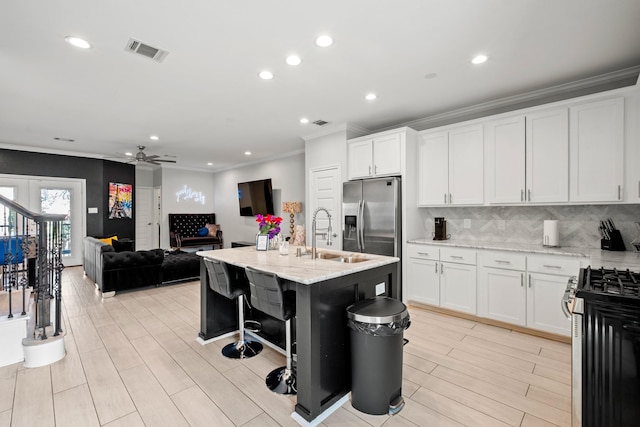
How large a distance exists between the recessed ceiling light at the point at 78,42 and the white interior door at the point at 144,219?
24.2 ft

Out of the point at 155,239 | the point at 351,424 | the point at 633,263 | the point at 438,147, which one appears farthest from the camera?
the point at 155,239

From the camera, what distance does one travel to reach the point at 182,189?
9.18 meters

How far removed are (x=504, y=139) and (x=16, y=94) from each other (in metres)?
5.95

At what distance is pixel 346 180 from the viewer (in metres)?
4.75

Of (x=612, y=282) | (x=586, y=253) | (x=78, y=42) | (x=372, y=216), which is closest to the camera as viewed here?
(x=612, y=282)

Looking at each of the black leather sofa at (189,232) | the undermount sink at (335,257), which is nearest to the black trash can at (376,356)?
the undermount sink at (335,257)

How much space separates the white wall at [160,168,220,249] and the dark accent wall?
37.7 inches

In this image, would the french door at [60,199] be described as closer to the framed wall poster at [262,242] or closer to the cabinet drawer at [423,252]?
the framed wall poster at [262,242]

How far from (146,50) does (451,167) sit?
3.67 metres

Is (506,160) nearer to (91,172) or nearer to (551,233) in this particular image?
(551,233)

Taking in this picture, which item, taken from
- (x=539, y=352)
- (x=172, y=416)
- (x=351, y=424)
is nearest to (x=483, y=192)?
(x=539, y=352)

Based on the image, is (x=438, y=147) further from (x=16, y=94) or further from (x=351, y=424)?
(x=16, y=94)

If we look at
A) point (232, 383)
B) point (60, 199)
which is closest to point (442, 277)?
point (232, 383)

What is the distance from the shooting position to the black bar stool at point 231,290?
2592 millimetres
